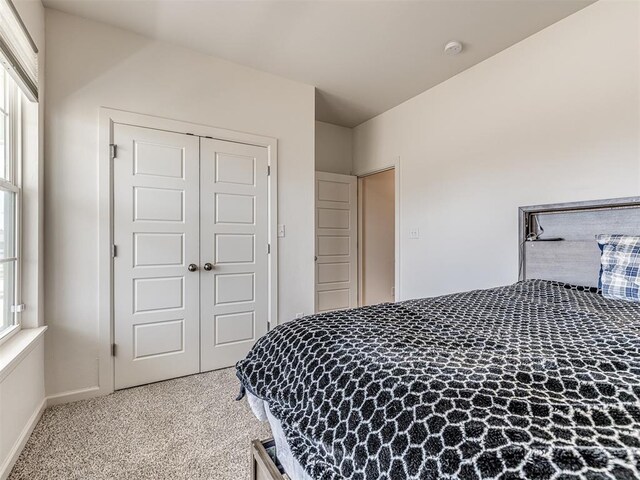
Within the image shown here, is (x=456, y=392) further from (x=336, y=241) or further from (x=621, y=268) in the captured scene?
(x=336, y=241)

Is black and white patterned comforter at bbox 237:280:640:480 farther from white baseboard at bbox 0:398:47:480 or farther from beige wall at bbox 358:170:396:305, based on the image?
beige wall at bbox 358:170:396:305

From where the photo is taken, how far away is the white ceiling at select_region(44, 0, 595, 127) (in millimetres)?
2174

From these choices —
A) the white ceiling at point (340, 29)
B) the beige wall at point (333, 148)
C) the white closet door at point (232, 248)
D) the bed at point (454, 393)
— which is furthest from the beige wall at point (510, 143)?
the white closet door at point (232, 248)

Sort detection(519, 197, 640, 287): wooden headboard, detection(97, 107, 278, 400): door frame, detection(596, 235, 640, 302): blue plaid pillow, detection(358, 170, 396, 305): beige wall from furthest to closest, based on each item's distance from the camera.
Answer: detection(358, 170, 396, 305): beige wall → detection(97, 107, 278, 400): door frame → detection(519, 197, 640, 287): wooden headboard → detection(596, 235, 640, 302): blue plaid pillow

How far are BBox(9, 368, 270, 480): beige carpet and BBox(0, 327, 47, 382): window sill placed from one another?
50 centimetres

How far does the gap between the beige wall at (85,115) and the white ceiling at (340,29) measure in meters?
0.15

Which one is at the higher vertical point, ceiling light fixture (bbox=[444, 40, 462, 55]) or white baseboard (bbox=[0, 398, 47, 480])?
ceiling light fixture (bbox=[444, 40, 462, 55])

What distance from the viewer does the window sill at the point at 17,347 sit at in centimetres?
152

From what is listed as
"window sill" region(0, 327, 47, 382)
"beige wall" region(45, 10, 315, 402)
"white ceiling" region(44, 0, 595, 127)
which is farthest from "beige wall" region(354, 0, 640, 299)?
"window sill" region(0, 327, 47, 382)

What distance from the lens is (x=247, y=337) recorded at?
2.92 m

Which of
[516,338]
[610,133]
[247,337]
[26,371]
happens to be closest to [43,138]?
[26,371]

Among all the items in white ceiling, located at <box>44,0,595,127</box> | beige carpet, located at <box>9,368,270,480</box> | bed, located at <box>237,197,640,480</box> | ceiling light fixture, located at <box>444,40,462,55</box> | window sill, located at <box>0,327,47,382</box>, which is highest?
white ceiling, located at <box>44,0,595,127</box>

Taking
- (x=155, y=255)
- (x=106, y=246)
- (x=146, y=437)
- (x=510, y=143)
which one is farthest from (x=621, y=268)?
(x=106, y=246)

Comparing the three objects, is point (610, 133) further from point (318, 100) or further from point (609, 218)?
point (318, 100)
